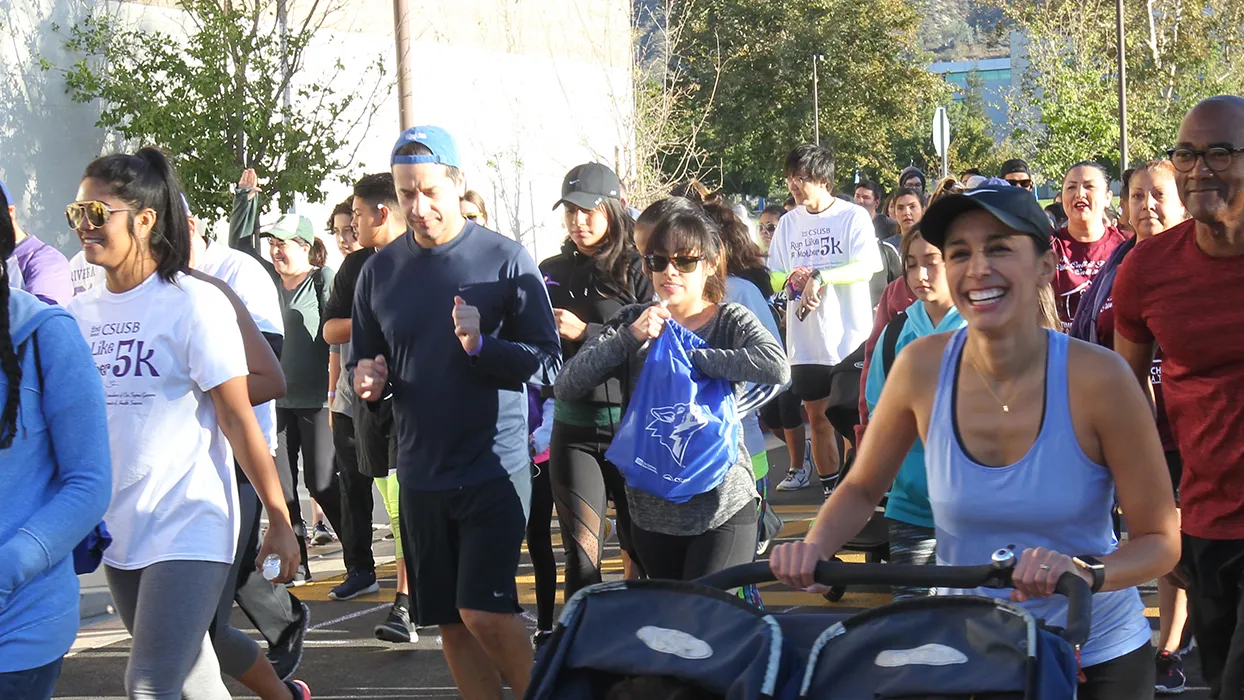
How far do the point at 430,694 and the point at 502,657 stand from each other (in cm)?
135

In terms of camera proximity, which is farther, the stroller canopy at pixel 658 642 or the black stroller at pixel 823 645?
the stroller canopy at pixel 658 642

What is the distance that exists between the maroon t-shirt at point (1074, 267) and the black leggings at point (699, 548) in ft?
11.6

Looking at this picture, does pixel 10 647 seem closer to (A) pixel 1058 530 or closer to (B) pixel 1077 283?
(A) pixel 1058 530

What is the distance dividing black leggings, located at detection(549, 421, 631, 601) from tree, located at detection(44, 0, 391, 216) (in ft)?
34.3

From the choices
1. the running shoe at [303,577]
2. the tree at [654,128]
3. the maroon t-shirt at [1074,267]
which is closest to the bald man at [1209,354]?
the maroon t-shirt at [1074,267]

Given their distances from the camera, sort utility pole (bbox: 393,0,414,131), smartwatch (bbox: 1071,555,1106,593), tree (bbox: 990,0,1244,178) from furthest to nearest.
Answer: tree (bbox: 990,0,1244,178)
utility pole (bbox: 393,0,414,131)
smartwatch (bbox: 1071,555,1106,593)

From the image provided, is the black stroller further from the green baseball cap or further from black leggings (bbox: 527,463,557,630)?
the green baseball cap

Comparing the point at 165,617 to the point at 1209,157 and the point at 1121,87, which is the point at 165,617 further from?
the point at 1121,87

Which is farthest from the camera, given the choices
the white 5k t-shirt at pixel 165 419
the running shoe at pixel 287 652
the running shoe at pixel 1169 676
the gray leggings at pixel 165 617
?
the running shoe at pixel 287 652

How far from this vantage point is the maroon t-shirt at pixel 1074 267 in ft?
26.8

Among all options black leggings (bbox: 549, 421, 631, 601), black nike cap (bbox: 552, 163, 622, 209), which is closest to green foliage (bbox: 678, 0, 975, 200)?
black nike cap (bbox: 552, 163, 622, 209)

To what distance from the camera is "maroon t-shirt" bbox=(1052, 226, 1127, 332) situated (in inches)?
321

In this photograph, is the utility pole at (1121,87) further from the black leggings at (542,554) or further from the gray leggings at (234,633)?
the gray leggings at (234,633)

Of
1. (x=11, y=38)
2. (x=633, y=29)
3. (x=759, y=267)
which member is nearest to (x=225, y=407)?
(x=759, y=267)
